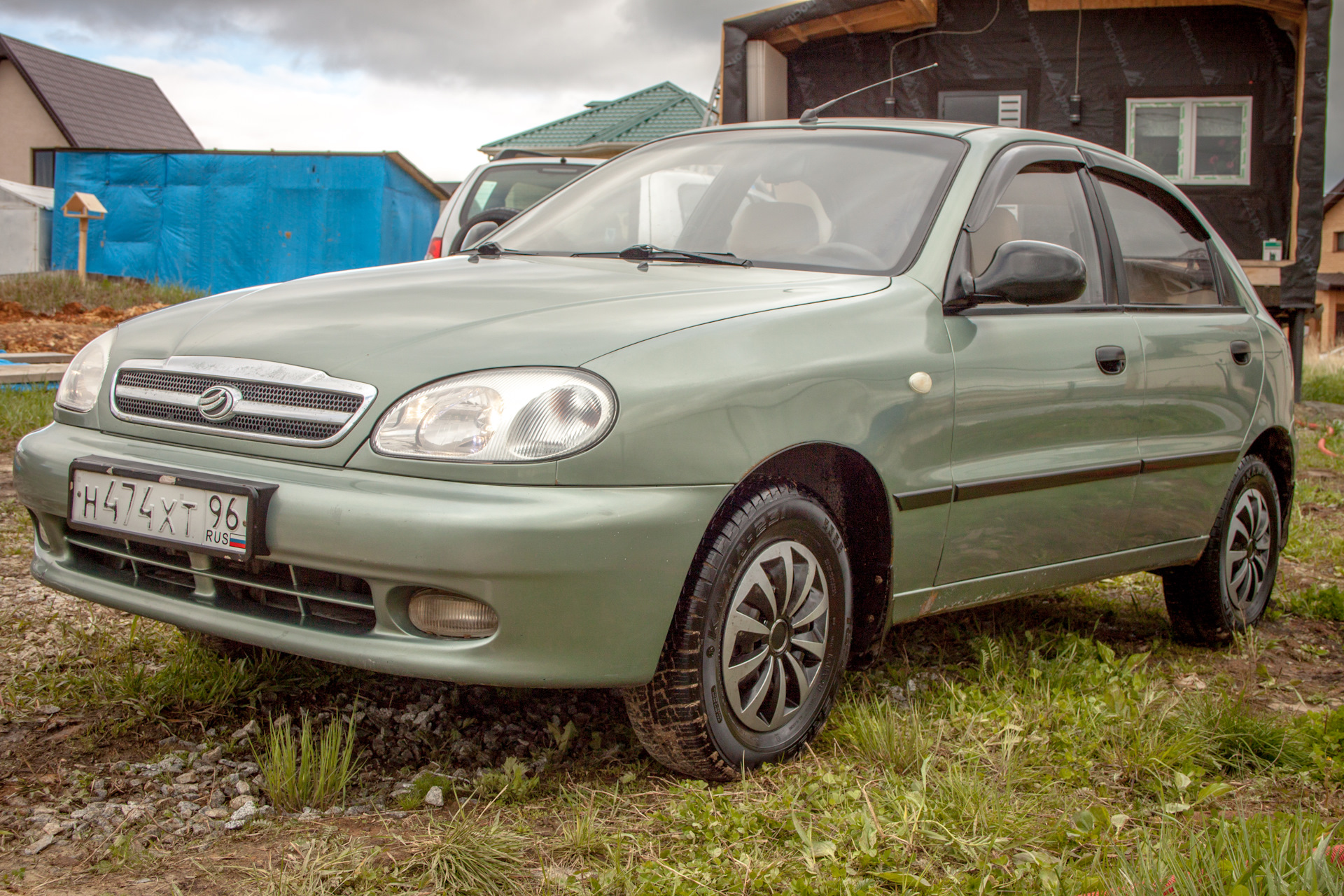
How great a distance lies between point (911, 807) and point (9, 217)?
25552 mm

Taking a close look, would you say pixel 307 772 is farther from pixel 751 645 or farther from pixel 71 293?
pixel 71 293

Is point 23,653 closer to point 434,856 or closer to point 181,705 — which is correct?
point 181,705

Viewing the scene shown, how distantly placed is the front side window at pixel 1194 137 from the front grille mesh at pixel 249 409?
37.0 feet

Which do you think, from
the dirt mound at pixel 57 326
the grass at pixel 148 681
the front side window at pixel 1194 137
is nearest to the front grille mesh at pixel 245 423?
the grass at pixel 148 681

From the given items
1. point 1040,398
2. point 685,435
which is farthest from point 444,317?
point 1040,398

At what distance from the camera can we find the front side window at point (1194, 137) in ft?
39.5

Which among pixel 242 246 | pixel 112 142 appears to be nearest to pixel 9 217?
pixel 242 246

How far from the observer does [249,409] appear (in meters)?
2.46

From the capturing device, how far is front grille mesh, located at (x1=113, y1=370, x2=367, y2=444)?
7.79 ft

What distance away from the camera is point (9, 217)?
23.8m

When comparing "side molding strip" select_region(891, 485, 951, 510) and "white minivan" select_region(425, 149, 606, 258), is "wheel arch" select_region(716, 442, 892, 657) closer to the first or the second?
"side molding strip" select_region(891, 485, 951, 510)

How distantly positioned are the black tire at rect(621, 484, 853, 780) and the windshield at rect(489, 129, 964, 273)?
788 millimetres

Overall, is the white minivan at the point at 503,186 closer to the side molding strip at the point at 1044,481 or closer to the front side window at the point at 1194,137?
the side molding strip at the point at 1044,481

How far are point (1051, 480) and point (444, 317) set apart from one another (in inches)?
64.7
